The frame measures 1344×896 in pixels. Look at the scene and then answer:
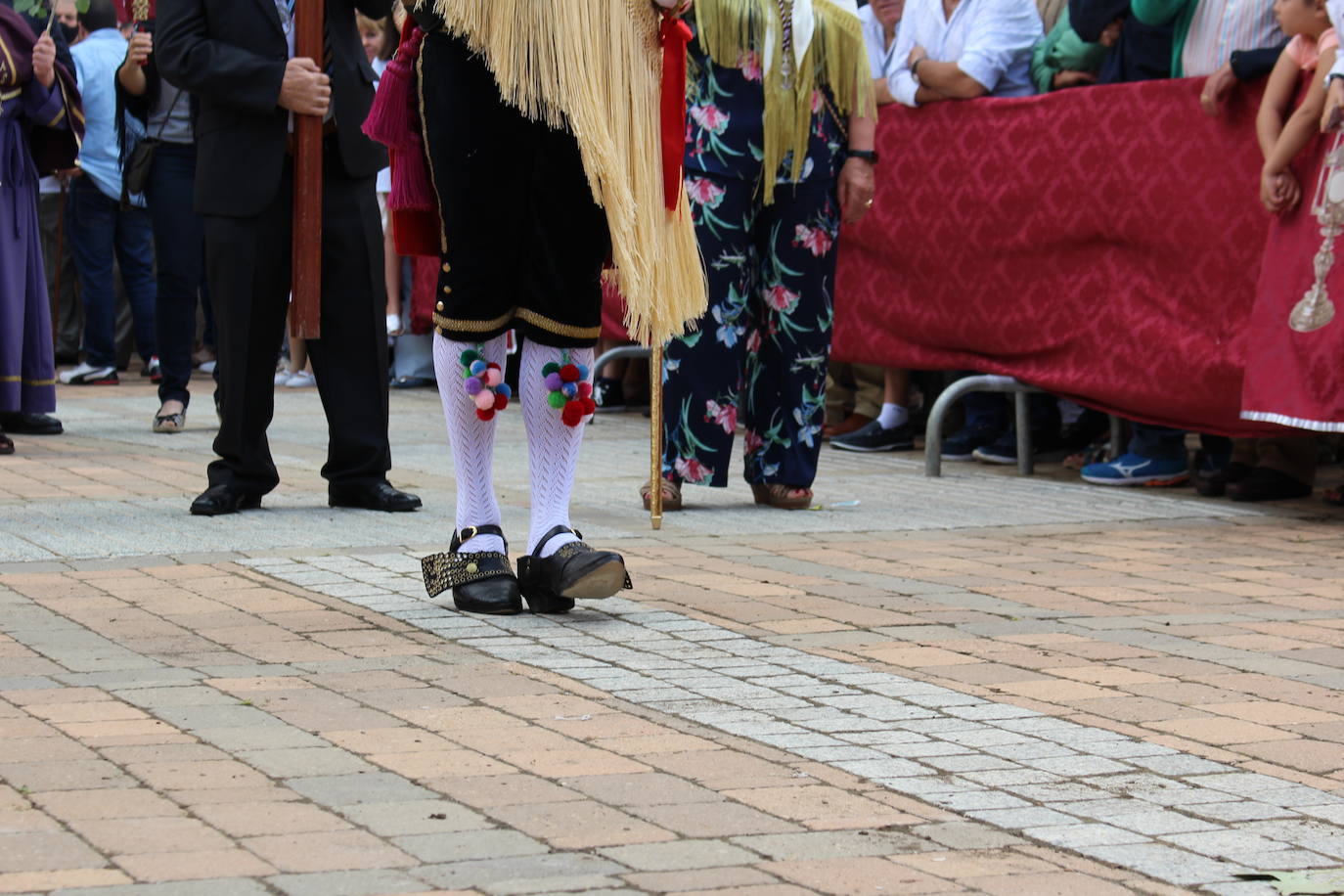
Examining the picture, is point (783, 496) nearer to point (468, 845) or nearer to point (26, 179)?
point (26, 179)

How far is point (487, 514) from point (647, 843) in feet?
6.26

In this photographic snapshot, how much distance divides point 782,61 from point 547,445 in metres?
2.19

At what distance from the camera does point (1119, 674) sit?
4.03 metres

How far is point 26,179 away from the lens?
27.2 ft

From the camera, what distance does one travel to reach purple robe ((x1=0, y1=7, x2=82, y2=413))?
799cm

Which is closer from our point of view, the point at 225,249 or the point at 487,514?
the point at 487,514

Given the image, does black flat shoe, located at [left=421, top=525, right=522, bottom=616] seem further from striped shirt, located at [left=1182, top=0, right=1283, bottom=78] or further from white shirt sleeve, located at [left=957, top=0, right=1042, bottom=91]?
white shirt sleeve, located at [left=957, top=0, right=1042, bottom=91]

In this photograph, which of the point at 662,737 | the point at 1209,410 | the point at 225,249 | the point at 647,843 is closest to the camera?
the point at 647,843

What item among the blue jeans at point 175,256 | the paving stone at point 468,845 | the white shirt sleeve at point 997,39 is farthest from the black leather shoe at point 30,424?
the paving stone at point 468,845

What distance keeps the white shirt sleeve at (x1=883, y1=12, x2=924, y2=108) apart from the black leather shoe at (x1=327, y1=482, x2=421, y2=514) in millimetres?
3076

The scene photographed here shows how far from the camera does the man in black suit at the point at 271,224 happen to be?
20.0ft

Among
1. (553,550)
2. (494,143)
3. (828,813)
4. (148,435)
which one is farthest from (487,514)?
(148,435)

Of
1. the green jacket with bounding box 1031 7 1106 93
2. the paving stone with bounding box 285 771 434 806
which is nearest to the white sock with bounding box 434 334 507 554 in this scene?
the paving stone with bounding box 285 771 434 806

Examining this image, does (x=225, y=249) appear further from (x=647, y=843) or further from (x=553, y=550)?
(x=647, y=843)
